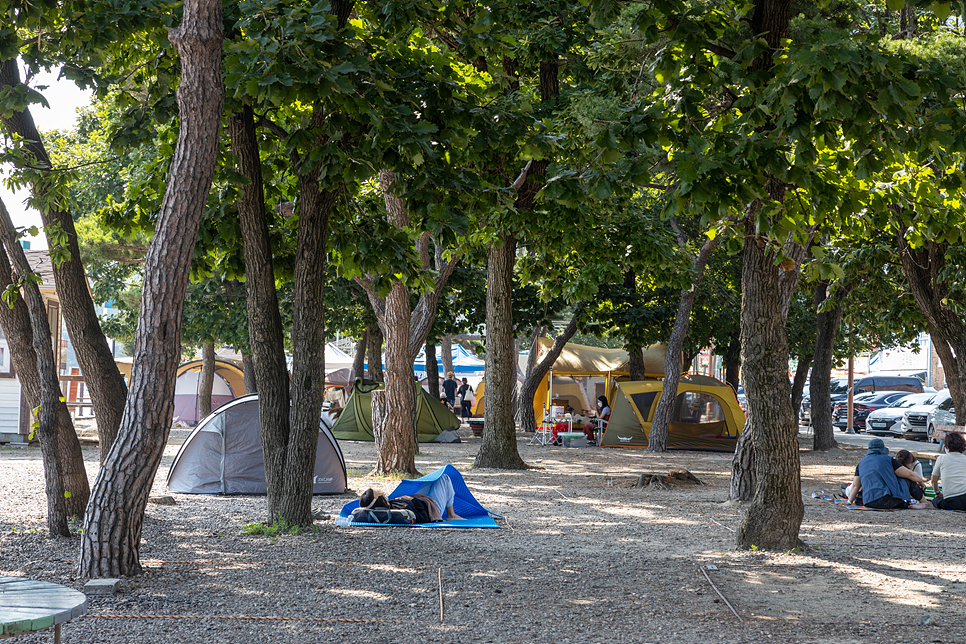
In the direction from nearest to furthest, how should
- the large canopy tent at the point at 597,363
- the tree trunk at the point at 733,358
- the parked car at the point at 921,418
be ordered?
the tree trunk at the point at 733,358, the large canopy tent at the point at 597,363, the parked car at the point at 921,418

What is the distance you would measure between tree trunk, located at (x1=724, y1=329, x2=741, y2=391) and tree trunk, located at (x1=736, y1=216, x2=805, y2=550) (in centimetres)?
1574

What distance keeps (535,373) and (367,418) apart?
4582 mm

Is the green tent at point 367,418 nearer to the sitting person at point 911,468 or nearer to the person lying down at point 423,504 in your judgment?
the person lying down at point 423,504

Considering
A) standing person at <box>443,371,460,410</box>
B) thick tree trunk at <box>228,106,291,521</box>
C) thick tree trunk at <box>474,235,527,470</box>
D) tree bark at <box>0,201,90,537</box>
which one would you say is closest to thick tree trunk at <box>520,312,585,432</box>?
standing person at <box>443,371,460,410</box>

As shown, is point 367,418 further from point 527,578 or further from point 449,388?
point 527,578

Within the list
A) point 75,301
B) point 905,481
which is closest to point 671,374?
point 905,481

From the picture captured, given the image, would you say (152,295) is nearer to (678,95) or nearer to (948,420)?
(678,95)

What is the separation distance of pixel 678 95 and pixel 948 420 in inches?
764

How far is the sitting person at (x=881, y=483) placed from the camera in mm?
9602

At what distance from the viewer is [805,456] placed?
53.9 feet

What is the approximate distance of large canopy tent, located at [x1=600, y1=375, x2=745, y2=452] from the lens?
742 inches

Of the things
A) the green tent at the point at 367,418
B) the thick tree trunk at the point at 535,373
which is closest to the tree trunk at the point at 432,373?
the thick tree trunk at the point at 535,373

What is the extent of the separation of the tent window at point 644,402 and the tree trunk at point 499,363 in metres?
6.90

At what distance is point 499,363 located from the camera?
1279 cm
